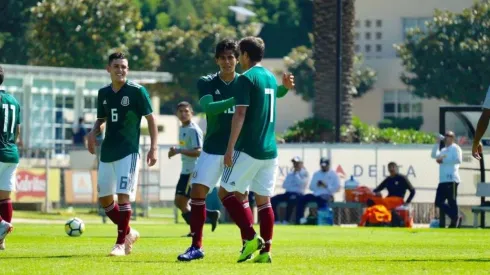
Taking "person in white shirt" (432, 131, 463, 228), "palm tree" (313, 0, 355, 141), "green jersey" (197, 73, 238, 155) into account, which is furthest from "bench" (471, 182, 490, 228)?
"palm tree" (313, 0, 355, 141)

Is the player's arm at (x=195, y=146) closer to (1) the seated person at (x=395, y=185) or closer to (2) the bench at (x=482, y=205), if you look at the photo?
(2) the bench at (x=482, y=205)

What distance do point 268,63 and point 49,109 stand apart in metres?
43.1

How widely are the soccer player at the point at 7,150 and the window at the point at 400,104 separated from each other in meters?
67.9

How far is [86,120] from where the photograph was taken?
165ft

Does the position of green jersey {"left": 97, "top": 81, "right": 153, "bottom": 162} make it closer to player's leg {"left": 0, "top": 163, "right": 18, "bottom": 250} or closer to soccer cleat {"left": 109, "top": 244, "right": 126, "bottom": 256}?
soccer cleat {"left": 109, "top": 244, "right": 126, "bottom": 256}

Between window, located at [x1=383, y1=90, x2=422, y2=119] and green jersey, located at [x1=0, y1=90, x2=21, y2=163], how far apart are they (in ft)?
223

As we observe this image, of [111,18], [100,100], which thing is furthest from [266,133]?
[111,18]

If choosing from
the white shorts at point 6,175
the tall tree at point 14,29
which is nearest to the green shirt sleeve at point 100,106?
the white shorts at point 6,175

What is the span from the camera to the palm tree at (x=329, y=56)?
41.3 metres

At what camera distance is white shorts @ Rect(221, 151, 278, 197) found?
45.0ft

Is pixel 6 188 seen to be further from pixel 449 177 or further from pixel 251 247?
pixel 449 177

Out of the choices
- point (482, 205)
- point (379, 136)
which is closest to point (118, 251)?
point (482, 205)

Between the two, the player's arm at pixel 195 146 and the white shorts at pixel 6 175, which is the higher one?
the player's arm at pixel 195 146

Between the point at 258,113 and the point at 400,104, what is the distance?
72.3 metres
